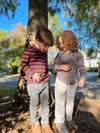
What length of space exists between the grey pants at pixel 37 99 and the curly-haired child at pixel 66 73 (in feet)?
Result: 0.76

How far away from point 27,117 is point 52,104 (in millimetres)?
1072

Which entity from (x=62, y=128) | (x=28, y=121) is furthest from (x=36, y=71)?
(x=28, y=121)

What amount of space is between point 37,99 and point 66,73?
664mm

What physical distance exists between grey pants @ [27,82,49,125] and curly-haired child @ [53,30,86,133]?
0.76 feet

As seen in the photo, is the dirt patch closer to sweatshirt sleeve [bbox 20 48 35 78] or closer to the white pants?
the white pants

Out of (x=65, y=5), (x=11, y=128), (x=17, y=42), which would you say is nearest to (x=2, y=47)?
(x=17, y=42)

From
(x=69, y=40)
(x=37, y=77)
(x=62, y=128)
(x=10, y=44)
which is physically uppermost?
(x=10, y=44)

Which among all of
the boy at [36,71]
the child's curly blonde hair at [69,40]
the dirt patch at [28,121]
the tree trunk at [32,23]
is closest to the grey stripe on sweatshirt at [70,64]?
the child's curly blonde hair at [69,40]

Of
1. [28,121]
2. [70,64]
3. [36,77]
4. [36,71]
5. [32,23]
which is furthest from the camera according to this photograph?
[32,23]

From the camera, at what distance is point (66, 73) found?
2.08m

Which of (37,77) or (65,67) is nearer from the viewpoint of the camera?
(37,77)

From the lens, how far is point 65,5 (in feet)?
18.9

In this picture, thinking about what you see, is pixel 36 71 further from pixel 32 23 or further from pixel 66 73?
pixel 32 23

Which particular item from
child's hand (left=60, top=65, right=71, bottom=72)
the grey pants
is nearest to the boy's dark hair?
child's hand (left=60, top=65, right=71, bottom=72)
